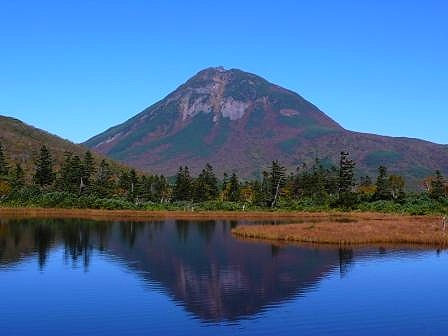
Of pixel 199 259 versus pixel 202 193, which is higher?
pixel 202 193

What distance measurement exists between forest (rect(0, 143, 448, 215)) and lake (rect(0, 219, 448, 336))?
63.1 meters

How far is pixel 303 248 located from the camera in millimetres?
64375

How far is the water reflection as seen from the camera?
37938mm

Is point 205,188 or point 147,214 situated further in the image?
point 205,188

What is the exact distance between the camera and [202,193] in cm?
15838

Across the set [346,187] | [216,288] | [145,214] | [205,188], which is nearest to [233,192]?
[205,188]

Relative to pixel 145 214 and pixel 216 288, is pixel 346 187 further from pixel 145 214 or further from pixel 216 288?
pixel 216 288

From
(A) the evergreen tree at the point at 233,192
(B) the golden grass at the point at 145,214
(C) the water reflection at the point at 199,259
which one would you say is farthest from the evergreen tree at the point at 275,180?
(C) the water reflection at the point at 199,259

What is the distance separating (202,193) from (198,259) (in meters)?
102

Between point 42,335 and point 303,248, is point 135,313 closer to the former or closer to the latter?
point 42,335

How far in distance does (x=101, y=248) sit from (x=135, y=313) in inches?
1237

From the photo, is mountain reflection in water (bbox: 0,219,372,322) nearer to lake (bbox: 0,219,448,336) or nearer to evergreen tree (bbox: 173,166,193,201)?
lake (bbox: 0,219,448,336)

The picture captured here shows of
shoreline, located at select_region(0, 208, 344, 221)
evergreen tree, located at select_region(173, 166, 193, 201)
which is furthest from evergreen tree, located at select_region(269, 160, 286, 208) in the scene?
evergreen tree, located at select_region(173, 166, 193, 201)

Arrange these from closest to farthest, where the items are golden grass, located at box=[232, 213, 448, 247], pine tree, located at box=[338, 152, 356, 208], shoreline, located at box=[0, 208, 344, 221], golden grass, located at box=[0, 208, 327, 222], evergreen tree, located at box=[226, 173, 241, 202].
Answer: golden grass, located at box=[232, 213, 448, 247] < golden grass, located at box=[0, 208, 327, 222] < shoreline, located at box=[0, 208, 344, 221] < pine tree, located at box=[338, 152, 356, 208] < evergreen tree, located at box=[226, 173, 241, 202]
